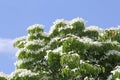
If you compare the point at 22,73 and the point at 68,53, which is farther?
the point at 22,73

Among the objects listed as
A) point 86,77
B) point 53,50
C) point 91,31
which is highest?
point 91,31

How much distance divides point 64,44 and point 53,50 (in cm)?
161

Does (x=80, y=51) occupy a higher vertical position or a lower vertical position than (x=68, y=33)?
lower

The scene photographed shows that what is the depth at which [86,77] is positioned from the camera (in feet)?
92.5

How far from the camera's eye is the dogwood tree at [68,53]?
27.3 meters

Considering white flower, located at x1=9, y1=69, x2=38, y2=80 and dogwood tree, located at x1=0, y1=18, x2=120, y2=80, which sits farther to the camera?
white flower, located at x1=9, y1=69, x2=38, y2=80

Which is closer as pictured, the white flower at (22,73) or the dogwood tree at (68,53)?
the dogwood tree at (68,53)

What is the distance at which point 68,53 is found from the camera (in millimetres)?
27547

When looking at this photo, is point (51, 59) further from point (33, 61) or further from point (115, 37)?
point (115, 37)

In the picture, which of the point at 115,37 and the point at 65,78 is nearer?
the point at 65,78

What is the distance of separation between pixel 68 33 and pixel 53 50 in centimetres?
237

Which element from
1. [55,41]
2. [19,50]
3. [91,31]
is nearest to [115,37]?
[91,31]

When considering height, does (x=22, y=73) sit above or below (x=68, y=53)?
below

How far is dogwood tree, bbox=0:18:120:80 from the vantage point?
89.5 ft
